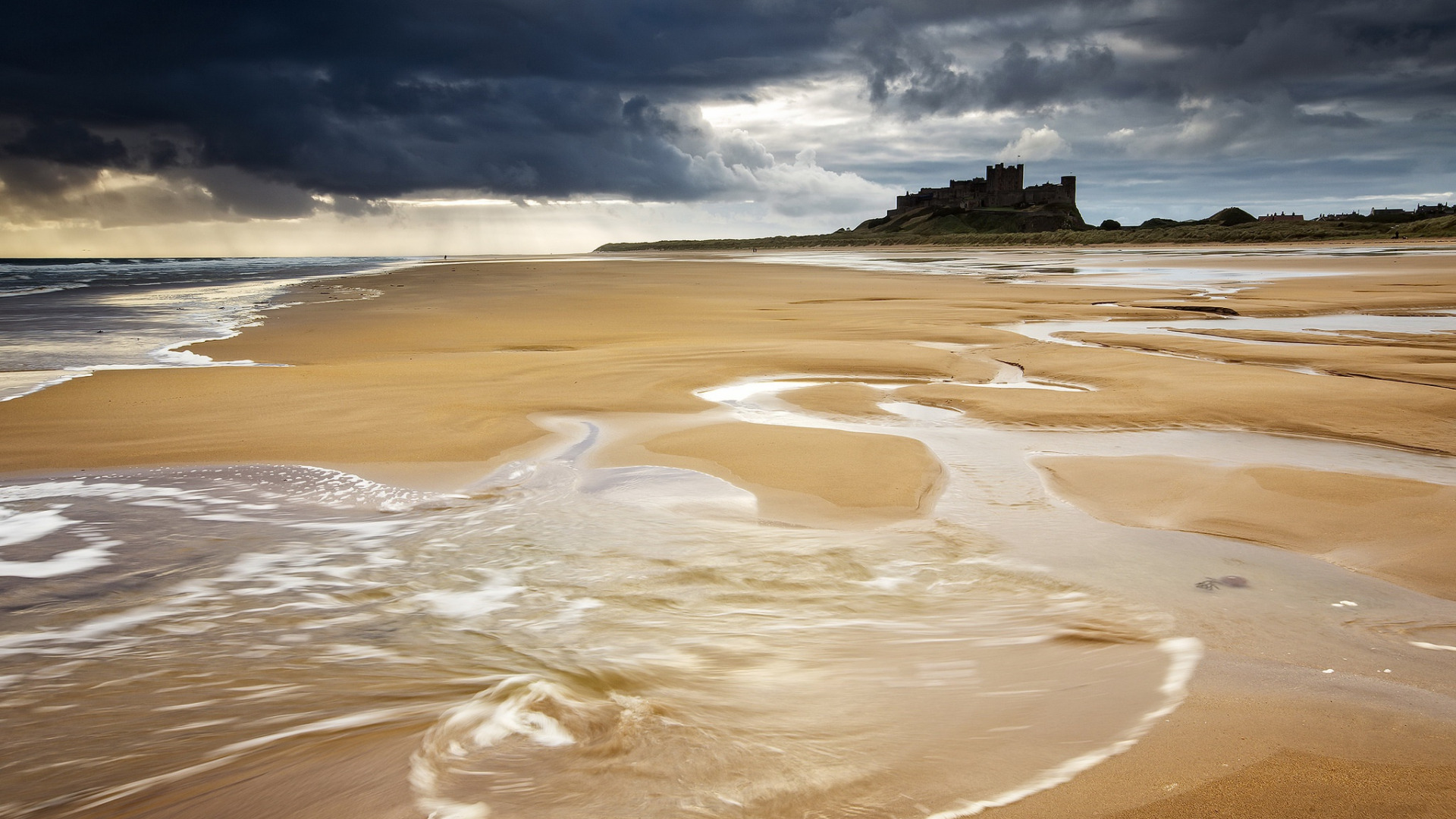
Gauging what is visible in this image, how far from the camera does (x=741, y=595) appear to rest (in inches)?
134

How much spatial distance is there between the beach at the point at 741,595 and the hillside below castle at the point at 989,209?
10490 cm

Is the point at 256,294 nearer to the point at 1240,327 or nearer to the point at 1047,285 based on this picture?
the point at 1047,285

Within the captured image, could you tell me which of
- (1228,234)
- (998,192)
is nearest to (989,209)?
(998,192)

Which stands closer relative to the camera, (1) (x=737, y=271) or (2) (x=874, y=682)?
(2) (x=874, y=682)

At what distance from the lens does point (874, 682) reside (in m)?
2.68

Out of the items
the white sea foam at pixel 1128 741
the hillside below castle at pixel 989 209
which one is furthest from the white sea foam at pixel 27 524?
the hillside below castle at pixel 989 209

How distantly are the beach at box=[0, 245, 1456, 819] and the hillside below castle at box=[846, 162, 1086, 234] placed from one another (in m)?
105

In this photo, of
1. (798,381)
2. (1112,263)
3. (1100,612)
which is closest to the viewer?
(1100,612)

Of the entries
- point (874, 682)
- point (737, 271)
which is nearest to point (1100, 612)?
point (874, 682)

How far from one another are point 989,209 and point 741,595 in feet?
420

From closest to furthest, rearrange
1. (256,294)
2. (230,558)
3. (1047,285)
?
(230,558), (1047,285), (256,294)

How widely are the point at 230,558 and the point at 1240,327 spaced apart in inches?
473

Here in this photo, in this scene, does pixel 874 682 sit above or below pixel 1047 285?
below

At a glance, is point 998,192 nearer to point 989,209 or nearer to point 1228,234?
point 989,209
